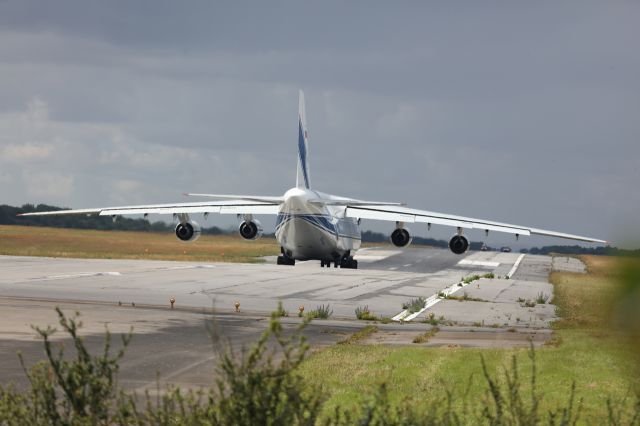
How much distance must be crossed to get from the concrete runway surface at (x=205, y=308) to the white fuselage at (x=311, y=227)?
452 centimetres

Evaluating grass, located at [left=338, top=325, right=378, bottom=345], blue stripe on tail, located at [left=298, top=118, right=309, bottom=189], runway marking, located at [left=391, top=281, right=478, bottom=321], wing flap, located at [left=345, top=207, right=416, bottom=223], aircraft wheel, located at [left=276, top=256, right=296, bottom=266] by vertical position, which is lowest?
grass, located at [left=338, top=325, right=378, bottom=345]

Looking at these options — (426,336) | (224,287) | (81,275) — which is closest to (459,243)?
(224,287)

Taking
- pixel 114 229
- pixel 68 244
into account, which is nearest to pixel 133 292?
pixel 68 244

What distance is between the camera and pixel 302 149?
6134cm

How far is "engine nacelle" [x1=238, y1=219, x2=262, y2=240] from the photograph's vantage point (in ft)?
186

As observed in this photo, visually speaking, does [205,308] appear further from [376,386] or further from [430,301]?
[376,386]

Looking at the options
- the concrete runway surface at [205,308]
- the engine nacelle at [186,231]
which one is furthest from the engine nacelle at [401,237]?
the engine nacelle at [186,231]

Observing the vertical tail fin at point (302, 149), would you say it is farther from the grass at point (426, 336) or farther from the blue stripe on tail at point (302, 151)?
the grass at point (426, 336)

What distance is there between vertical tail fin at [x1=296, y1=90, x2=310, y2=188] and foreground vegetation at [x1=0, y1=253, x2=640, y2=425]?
36.6 metres

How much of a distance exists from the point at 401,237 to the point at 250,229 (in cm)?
895

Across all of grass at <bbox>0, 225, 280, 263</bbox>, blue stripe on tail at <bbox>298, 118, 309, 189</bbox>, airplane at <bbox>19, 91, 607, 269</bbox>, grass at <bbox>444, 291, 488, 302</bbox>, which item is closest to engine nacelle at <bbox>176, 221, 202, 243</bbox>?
airplane at <bbox>19, 91, 607, 269</bbox>

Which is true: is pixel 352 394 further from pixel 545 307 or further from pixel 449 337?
pixel 545 307

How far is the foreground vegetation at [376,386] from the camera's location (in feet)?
21.2

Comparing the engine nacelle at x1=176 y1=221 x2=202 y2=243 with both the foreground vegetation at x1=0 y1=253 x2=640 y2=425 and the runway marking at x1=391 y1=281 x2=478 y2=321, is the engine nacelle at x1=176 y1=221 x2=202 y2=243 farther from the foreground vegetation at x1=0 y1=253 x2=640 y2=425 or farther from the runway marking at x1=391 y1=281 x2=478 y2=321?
the foreground vegetation at x1=0 y1=253 x2=640 y2=425
